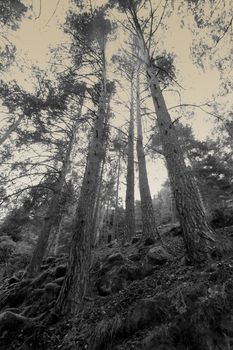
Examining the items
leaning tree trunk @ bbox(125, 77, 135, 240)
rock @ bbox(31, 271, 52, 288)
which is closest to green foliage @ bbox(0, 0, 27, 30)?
leaning tree trunk @ bbox(125, 77, 135, 240)

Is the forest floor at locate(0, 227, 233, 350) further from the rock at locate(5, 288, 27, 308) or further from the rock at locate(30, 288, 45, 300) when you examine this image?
the rock at locate(5, 288, 27, 308)

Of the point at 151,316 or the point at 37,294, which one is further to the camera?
the point at 37,294

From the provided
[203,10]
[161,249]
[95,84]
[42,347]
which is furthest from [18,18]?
[42,347]

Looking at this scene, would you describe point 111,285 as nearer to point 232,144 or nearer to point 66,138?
point 66,138

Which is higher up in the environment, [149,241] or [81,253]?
[149,241]

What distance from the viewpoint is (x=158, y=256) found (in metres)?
5.23

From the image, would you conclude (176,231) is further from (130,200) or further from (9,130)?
(9,130)

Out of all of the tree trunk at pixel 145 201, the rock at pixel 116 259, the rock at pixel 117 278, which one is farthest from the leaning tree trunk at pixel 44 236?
the rock at pixel 117 278

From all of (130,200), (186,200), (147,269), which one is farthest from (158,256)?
(130,200)

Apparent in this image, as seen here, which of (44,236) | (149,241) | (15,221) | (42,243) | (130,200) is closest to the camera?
(149,241)

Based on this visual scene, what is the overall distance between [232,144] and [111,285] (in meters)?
18.4

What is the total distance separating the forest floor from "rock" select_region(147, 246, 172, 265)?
4 cm

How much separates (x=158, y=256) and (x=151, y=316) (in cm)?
247

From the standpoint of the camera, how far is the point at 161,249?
5.55 meters
